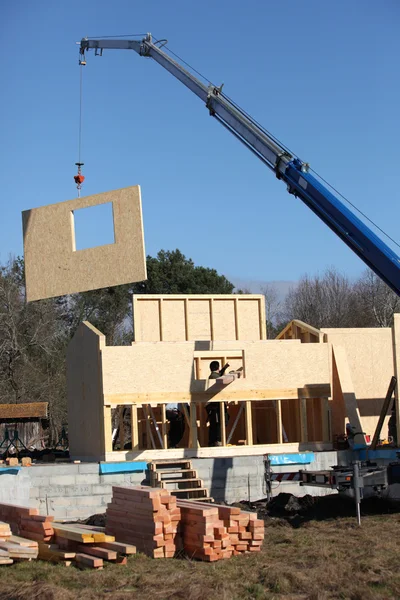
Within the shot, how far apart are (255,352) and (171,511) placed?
754cm

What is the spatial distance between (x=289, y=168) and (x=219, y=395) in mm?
5550

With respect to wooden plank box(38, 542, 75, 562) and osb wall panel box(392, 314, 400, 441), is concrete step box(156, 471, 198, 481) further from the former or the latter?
osb wall panel box(392, 314, 400, 441)

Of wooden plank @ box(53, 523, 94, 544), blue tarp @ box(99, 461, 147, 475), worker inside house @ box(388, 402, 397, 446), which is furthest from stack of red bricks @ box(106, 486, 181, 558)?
worker inside house @ box(388, 402, 397, 446)

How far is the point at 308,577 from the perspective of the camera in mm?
10242

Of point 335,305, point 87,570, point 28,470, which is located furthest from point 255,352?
point 335,305

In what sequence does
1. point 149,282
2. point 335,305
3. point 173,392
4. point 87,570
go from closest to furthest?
point 87,570, point 173,392, point 149,282, point 335,305

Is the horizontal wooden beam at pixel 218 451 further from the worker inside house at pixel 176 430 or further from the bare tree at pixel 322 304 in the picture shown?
the bare tree at pixel 322 304

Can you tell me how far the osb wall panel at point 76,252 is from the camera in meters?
15.9

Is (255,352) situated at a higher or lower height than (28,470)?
higher

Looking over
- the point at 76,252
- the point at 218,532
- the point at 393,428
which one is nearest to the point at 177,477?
the point at 76,252

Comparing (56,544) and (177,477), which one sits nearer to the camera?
(56,544)

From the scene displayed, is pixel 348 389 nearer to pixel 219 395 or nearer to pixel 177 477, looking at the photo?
pixel 219 395

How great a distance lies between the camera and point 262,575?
10430mm

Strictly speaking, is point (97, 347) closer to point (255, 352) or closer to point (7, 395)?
point (255, 352)
